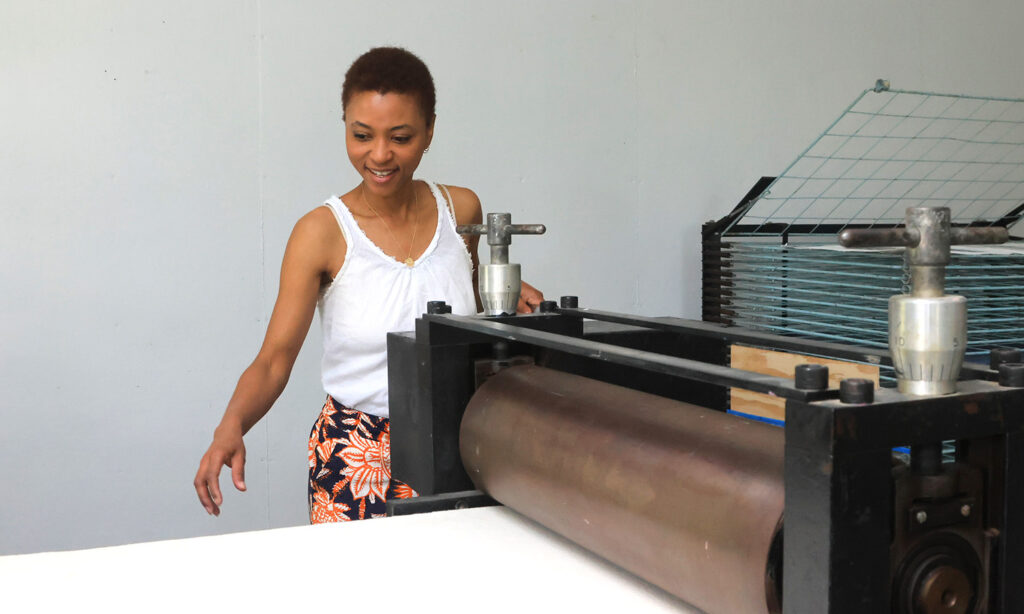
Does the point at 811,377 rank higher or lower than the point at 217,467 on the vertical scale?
higher

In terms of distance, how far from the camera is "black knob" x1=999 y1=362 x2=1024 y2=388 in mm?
655

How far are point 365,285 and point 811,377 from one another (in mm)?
1136

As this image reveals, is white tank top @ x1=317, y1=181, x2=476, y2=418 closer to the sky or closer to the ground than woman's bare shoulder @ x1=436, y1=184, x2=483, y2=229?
closer to the ground

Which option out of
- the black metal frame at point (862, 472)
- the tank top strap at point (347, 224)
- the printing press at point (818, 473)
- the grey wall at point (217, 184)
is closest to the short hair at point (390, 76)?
the tank top strap at point (347, 224)

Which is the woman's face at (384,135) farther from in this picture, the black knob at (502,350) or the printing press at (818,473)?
the printing press at (818,473)

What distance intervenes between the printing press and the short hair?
0.72m

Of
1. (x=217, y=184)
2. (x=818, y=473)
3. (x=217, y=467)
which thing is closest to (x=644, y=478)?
(x=818, y=473)

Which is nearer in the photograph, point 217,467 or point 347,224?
point 217,467

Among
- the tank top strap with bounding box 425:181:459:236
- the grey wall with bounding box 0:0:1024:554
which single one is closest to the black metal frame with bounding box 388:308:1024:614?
the tank top strap with bounding box 425:181:459:236

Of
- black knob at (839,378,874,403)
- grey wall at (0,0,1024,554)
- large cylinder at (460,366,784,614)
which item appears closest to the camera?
black knob at (839,378,874,403)

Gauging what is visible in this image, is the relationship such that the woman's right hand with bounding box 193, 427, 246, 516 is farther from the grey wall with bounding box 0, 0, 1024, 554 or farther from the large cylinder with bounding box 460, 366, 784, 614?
the grey wall with bounding box 0, 0, 1024, 554

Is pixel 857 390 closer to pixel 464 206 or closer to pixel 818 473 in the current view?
pixel 818 473

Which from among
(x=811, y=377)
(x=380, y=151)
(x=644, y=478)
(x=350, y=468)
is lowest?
(x=350, y=468)

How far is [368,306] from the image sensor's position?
1658 mm
